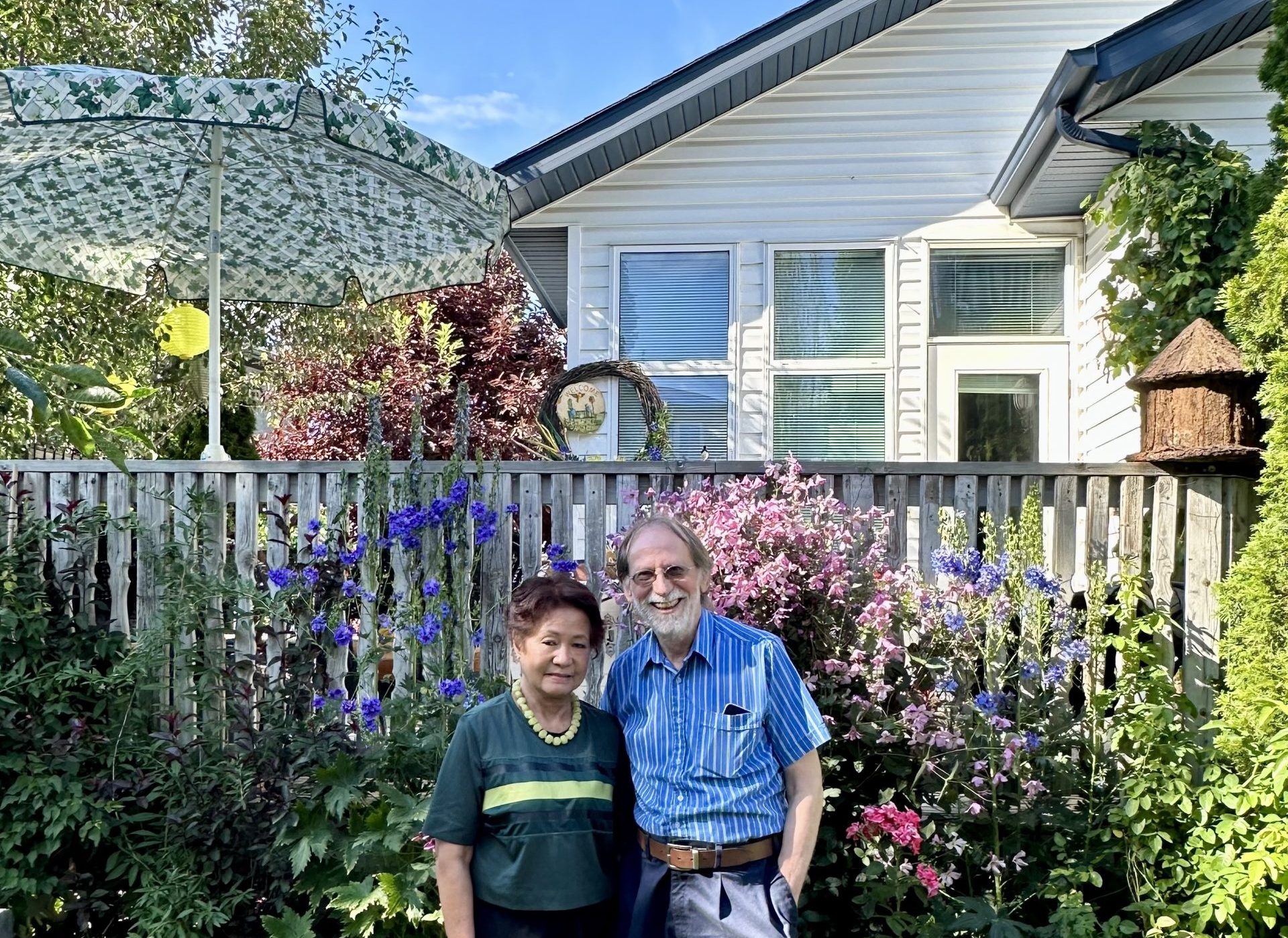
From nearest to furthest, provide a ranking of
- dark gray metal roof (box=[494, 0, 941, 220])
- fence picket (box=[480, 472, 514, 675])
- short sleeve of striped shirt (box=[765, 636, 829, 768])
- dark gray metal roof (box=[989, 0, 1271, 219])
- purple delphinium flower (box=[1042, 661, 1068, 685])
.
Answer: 1. short sleeve of striped shirt (box=[765, 636, 829, 768])
2. purple delphinium flower (box=[1042, 661, 1068, 685])
3. fence picket (box=[480, 472, 514, 675])
4. dark gray metal roof (box=[989, 0, 1271, 219])
5. dark gray metal roof (box=[494, 0, 941, 220])

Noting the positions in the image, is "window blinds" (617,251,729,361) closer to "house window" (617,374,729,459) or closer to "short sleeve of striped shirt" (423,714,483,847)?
"house window" (617,374,729,459)

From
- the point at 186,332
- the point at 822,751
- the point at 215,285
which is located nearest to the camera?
the point at 822,751

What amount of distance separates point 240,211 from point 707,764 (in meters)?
3.73

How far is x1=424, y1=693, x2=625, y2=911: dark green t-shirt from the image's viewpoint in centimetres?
195

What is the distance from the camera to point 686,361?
6.32 metres

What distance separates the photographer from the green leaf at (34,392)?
3.28ft

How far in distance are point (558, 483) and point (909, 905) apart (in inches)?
71.8

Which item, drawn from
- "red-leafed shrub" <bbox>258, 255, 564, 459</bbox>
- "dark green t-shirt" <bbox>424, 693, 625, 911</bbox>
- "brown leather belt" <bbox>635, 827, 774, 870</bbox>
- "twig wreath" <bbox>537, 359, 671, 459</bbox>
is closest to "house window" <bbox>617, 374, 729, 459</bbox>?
"twig wreath" <bbox>537, 359, 671, 459</bbox>

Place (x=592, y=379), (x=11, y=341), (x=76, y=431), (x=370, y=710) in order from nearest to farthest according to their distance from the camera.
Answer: (x=11, y=341), (x=76, y=431), (x=370, y=710), (x=592, y=379)

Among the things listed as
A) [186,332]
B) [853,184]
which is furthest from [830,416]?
[186,332]

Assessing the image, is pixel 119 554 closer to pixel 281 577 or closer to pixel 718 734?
pixel 281 577

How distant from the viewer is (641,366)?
6.33 metres

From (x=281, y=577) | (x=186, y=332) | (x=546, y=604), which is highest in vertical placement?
(x=186, y=332)

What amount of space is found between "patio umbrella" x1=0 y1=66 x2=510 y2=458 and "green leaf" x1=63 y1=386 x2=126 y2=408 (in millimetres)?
2230
